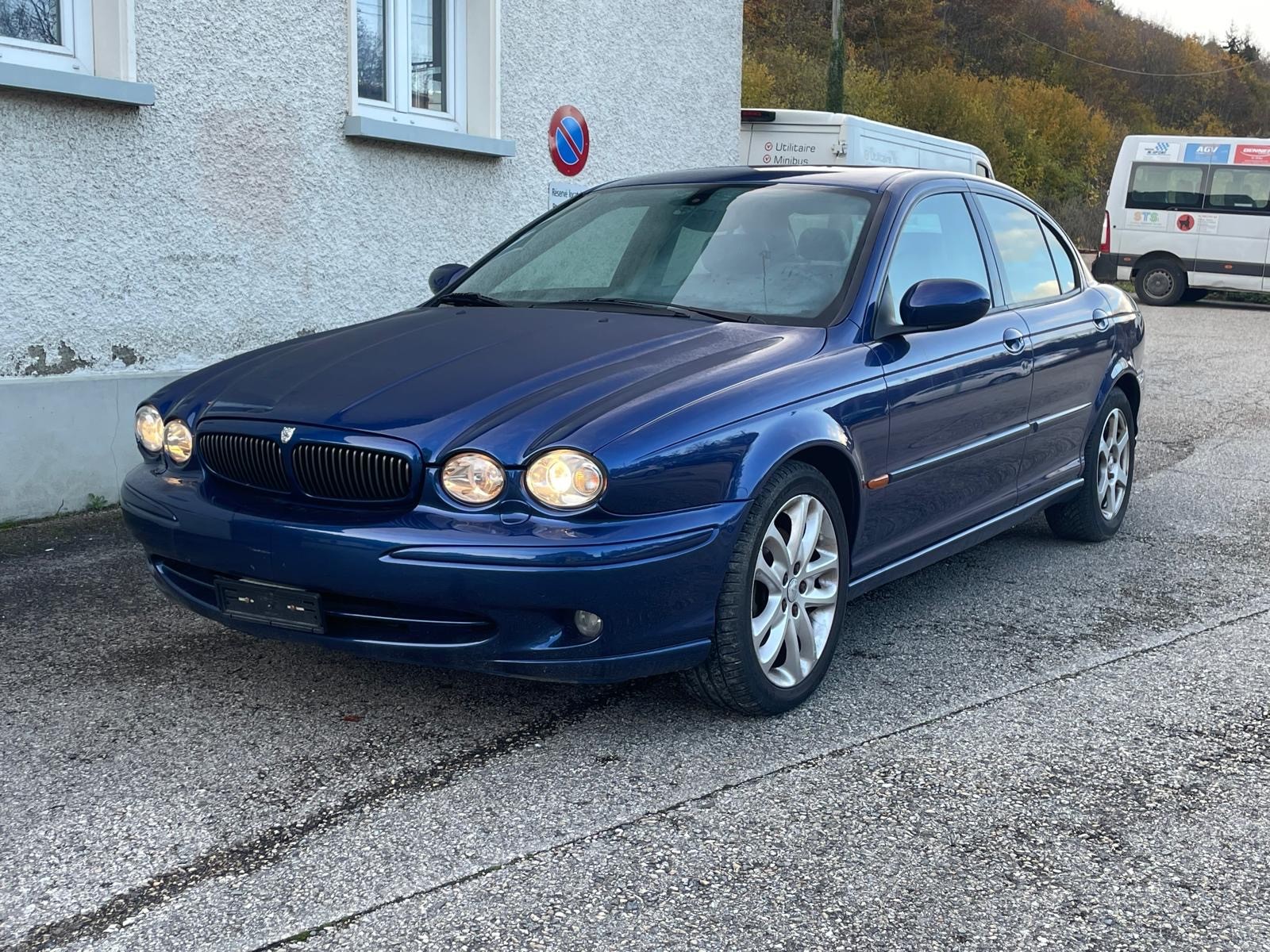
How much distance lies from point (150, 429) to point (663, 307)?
1618 millimetres

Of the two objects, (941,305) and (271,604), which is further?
(941,305)

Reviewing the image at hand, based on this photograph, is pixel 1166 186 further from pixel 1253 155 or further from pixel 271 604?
pixel 271 604

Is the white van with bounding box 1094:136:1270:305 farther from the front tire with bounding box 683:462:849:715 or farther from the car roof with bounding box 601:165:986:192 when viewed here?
the front tire with bounding box 683:462:849:715

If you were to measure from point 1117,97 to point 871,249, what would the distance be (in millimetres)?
71980

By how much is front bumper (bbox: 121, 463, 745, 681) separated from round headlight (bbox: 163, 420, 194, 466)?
0.32 metres

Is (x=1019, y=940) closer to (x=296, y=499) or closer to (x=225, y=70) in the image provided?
(x=296, y=499)

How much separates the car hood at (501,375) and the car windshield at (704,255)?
7.7 inches

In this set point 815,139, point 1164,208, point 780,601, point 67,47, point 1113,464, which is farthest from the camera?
point 1164,208

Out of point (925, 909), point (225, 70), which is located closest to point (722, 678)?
point (925, 909)

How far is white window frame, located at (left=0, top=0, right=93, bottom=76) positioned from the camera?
20.4 feet

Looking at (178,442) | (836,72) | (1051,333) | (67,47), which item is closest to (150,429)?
(178,442)

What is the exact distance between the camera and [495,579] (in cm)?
328

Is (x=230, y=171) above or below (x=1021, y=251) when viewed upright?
above

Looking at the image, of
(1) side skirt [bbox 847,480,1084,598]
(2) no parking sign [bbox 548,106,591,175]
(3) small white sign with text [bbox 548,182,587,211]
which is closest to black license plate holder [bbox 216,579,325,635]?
(1) side skirt [bbox 847,480,1084,598]
